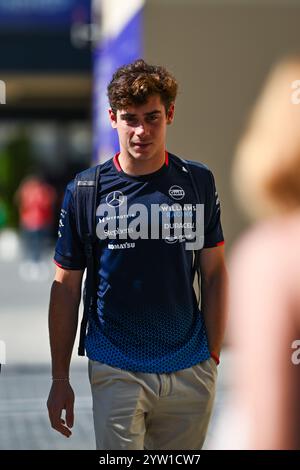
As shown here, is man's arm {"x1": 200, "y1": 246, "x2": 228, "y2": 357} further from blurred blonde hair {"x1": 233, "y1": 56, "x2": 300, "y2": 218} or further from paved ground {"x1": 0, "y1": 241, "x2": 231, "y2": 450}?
blurred blonde hair {"x1": 233, "y1": 56, "x2": 300, "y2": 218}

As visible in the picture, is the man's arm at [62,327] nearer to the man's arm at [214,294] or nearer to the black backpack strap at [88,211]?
the black backpack strap at [88,211]

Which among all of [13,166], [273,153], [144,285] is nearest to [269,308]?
[273,153]

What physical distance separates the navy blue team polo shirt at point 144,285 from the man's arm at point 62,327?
0.07 m

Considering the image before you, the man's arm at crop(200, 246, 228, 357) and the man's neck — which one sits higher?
the man's neck

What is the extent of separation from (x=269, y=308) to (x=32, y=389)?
6.96m

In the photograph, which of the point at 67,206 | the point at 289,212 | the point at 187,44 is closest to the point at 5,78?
the point at 187,44

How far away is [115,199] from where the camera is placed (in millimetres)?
3164

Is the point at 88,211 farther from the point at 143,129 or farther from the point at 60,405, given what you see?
the point at 60,405

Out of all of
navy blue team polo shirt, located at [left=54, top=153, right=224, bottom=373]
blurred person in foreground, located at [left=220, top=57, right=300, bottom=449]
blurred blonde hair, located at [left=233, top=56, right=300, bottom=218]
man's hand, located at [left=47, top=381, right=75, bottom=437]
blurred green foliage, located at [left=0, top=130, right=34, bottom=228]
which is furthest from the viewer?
blurred green foliage, located at [left=0, top=130, right=34, bottom=228]

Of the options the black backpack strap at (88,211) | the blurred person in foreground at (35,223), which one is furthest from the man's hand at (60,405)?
the blurred person in foreground at (35,223)

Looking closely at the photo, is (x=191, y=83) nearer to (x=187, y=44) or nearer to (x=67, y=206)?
(x=187, y=44)

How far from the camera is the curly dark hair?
10.4 ft

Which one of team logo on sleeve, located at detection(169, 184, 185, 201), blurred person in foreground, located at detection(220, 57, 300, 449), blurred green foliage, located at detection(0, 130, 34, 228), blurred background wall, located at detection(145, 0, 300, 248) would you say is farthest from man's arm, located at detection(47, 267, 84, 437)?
blurred green foliage, located at detection(0, 130, 34, 228)

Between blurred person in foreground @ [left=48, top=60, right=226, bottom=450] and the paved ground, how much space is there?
0.47 meters
